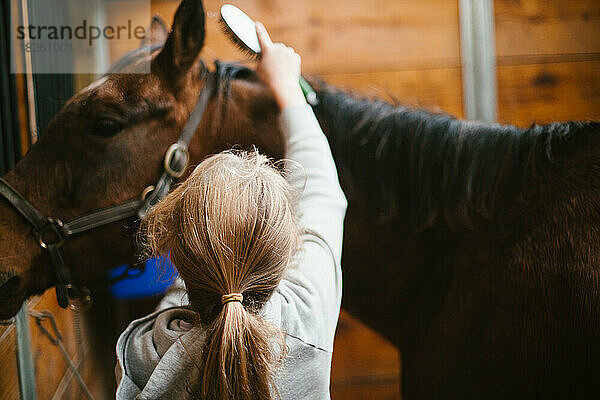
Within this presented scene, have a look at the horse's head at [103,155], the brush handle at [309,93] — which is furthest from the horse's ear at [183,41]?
the brush handle at [309,93]

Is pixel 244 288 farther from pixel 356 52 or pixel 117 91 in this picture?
pixel 356 52

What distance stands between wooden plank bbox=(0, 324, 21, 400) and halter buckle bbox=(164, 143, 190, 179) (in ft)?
0.96

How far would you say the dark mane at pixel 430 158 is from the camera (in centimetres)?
54

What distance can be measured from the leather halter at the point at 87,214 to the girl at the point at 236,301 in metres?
0.16

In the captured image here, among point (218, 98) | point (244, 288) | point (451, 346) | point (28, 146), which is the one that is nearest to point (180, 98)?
point (218, 98)

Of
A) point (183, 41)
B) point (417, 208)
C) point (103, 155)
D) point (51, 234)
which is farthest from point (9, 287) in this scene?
point (417, 208)

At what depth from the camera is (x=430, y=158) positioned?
1.88 ft

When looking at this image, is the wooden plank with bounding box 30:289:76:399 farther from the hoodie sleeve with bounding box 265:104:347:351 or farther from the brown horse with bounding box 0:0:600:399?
the hoodie sleeve with bounding box 265:104:347:351

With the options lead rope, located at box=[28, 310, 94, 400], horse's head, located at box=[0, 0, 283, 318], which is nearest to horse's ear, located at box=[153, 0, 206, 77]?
horse's head, located at box=[0, 0, 283, 318]

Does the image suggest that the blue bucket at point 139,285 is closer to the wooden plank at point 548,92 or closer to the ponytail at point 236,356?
the ponytail at point 236,356

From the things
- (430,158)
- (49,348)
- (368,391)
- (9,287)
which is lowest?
(368,391)

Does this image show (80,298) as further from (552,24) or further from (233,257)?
(552,24)

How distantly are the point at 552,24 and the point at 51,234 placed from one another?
676mm

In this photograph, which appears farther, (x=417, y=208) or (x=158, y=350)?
(x=417, y=208)
